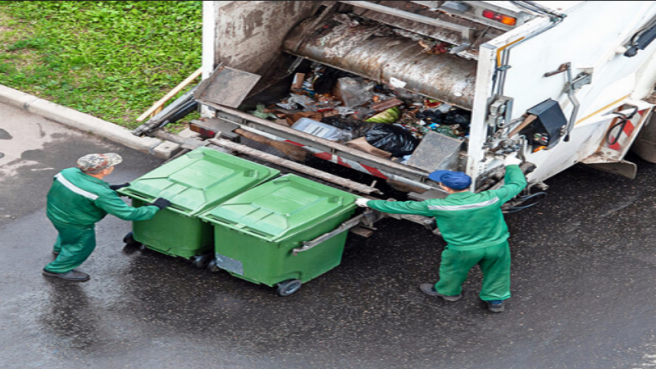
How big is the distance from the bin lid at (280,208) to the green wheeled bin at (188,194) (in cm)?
13

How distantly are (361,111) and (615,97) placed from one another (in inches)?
79.2

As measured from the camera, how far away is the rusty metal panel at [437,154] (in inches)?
211

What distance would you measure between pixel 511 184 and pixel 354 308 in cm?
130

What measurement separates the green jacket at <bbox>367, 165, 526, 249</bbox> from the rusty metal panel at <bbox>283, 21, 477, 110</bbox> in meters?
1.11

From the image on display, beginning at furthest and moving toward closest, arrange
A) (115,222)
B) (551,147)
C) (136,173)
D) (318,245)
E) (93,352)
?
1. (136,173)
2. (115,222)
3. (551,147)
4. (318,245)
5. (93,352)

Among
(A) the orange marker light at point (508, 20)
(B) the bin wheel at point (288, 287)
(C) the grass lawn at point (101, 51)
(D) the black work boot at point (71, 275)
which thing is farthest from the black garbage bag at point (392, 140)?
(C) the grass lawn at point (101, 51)

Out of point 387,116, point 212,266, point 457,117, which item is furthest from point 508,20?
point 212,266

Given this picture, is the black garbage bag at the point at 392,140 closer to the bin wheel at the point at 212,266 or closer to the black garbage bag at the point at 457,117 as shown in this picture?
the black garbage bag at the point at 457,117

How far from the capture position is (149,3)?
9.27 meters

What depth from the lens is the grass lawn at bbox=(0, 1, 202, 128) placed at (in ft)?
25.3

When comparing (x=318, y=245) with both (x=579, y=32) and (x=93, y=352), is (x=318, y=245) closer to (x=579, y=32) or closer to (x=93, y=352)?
(x=93, y=352)

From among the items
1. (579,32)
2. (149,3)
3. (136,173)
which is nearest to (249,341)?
(136,173)

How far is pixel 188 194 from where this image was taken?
527cm

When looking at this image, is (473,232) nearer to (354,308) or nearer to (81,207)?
(354,308)
